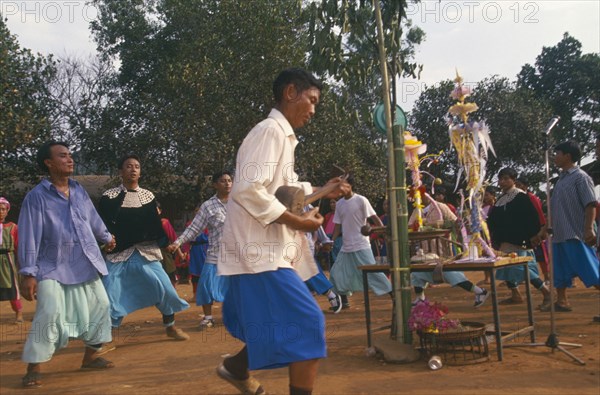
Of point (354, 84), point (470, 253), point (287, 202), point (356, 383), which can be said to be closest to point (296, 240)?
point (287, 202)

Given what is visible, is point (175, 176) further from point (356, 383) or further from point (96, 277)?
point (356, 383)

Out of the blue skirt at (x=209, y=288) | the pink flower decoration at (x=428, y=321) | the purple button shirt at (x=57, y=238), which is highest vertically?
the purple button shirt at (x=57, y=238)

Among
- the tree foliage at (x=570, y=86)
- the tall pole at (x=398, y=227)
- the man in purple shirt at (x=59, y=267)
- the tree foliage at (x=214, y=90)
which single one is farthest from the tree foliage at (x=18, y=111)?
the tree foliage at (x=570, y=86)

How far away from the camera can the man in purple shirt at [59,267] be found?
4980mm

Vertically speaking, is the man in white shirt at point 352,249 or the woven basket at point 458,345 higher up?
the man in white shirt at point 352,249

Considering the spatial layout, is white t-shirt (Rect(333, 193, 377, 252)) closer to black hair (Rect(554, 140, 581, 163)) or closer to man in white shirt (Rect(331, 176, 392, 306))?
man in white shirt (Rect(331, 176, 392, 306))

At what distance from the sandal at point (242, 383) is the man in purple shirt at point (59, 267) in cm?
181

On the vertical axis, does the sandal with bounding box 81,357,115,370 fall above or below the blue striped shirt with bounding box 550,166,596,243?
below

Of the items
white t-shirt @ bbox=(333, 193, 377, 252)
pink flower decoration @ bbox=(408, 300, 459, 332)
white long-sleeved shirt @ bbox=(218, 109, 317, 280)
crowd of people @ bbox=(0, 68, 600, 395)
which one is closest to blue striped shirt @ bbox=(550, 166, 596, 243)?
crowd of people @ bbox=(0, 68, 600, 395)

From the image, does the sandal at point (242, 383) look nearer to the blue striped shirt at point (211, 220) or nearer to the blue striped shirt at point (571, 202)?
the blue striped shirt at point (211, 220)

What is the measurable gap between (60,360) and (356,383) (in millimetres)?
3220

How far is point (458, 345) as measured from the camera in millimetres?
5094

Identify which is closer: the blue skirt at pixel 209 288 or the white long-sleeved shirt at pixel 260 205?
the white long-sleeved shirt at pixel 260 205

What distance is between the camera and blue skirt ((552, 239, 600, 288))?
6.83 m
